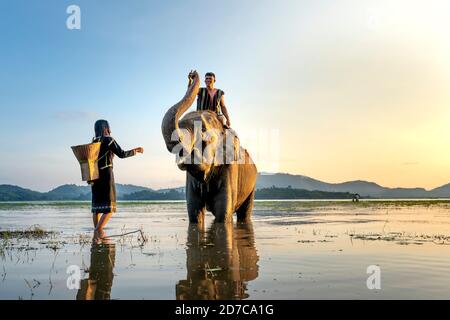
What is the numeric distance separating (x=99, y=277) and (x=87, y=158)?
4.58 meters

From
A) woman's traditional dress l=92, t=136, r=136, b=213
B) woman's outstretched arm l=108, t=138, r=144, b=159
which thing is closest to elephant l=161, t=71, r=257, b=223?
woman's outstretched arm l=108, t=138, r=144, b=159

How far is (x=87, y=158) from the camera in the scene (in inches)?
399

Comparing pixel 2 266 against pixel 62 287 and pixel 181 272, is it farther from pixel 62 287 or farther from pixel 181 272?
pixel 181 272

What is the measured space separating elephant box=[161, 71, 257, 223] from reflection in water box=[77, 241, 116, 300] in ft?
8.66

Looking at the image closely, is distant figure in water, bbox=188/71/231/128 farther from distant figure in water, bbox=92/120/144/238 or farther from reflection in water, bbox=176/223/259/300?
reflection in water, bbox=176/223/259/300

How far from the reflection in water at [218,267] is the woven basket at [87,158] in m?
2.51

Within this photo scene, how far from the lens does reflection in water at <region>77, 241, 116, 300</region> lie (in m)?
5.10

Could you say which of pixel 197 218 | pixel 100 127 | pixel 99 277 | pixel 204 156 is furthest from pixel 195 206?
pixel 99 277

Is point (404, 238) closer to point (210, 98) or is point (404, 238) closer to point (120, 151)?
point (210, 98)

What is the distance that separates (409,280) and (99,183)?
6.94 m

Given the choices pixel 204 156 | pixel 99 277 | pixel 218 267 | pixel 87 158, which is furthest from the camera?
pixel 204 156

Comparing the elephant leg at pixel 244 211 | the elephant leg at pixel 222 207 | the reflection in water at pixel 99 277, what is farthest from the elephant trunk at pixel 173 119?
the elephant leg at pixel 244 211

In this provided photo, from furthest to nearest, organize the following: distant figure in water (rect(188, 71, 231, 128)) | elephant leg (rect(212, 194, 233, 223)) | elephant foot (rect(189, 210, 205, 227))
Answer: elephant foot (rect(189, 210, 205, 227)), distant figure in water (rect(188, 71, 231, 128)), elephant leg (rect(212, 194, 233, 223))

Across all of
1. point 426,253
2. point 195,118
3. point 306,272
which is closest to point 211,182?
point 195,118
